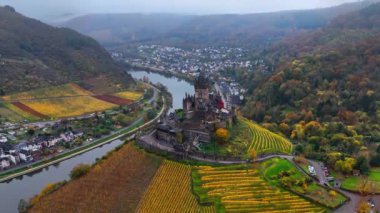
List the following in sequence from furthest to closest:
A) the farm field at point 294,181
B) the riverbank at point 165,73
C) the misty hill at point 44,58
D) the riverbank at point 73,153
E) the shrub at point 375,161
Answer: the riverbank at point 165,73 → the misty hill at point 44,58 → the riverbank at point 73,153 → the shrub at point 375,161 → the farm field at point 294,181

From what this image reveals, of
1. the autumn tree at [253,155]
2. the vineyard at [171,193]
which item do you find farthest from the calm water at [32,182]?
the autumn tree at [253,155]

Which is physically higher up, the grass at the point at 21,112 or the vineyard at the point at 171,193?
the vineyard at the point at 171,193

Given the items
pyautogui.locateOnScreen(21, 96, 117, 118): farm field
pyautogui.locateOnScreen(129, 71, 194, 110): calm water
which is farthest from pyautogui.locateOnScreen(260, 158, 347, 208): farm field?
pyautogui.locateOnScreen(129, 71, 194, 110): calm water

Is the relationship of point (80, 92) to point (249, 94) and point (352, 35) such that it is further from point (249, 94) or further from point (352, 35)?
point (352, 35)

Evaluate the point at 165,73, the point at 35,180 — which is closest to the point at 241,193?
the point at 35,180

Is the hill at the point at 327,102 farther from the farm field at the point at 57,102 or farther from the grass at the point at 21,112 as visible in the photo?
the grass at the point at 21,112
